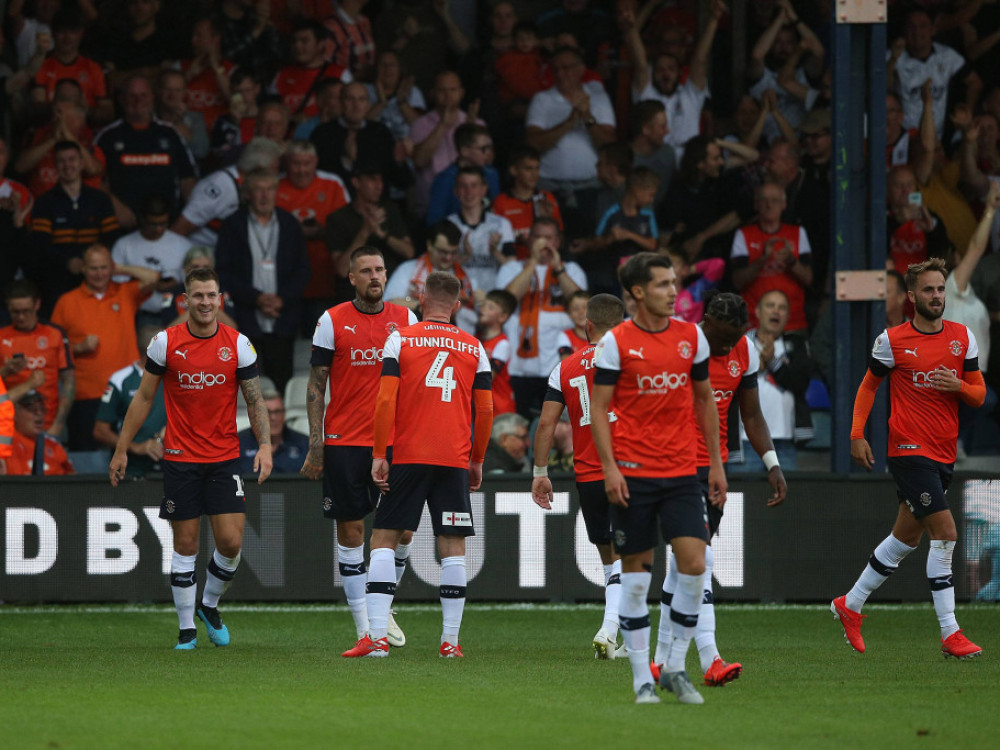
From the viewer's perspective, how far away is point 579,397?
978 centimetres

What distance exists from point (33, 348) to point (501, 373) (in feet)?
14.7

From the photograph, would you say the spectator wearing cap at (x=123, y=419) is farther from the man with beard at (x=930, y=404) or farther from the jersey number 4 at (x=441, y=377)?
the man with beard at (x=930, y=404)

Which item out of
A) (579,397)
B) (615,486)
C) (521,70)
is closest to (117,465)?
(579,397)

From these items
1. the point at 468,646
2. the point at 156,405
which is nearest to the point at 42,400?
the point at 156,405

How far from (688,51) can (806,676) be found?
11019 mm

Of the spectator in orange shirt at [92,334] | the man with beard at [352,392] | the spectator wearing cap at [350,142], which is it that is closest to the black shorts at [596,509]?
the man with beard at [352,392]

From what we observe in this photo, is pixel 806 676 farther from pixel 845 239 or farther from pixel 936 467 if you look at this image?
pixel 845 239

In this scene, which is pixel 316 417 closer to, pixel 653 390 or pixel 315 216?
pixel 653 390

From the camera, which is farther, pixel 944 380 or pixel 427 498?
pixel 944 380

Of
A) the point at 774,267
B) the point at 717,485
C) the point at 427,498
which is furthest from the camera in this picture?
the point at 774,267

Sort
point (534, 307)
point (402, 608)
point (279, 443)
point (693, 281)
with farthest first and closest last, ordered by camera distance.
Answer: point (693, 281) → point (534, 307) → point (279, 443) → point (402, 608)

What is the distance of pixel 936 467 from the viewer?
991 cm

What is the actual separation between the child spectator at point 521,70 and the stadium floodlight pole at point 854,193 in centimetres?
487

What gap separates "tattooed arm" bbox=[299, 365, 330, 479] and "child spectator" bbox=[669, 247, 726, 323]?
A: 595 cm
